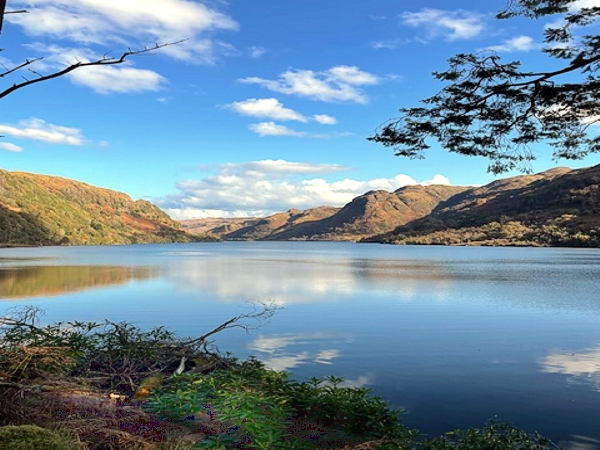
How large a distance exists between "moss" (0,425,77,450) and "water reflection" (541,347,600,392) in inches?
500

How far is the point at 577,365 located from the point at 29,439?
51.2 feet

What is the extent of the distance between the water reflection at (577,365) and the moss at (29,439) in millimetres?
12703

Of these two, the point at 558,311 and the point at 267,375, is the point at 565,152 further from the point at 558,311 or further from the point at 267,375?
the point at 558,311

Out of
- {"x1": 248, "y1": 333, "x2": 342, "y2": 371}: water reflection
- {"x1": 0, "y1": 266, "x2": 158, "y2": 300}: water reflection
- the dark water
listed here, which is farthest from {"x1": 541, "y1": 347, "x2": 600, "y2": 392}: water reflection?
{"x1": 0, "y1": 266, "x2": 158, "y2": 300}: water reflection

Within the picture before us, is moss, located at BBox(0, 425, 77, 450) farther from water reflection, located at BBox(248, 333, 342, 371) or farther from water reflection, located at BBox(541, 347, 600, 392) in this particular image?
water reflection, located at BBox(541, 347, 600, 392)

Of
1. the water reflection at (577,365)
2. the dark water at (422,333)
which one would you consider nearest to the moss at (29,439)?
the dark water at (422,333)

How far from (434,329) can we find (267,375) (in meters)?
13.1

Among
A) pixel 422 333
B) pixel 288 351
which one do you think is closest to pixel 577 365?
pixel 422 333

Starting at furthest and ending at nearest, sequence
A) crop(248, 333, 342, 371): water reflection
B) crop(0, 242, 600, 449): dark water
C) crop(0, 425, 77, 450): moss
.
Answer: crop(248, 333, 342, 371): water reflection, crop(0, 242, 600, 449): dark water, crop(0, 425, 77, 450): moss

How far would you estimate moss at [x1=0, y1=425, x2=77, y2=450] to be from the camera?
4.60 meters

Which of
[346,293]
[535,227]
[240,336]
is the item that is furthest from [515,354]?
[535,227]

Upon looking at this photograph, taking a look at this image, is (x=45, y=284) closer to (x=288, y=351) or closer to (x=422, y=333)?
(x=288, y=351)

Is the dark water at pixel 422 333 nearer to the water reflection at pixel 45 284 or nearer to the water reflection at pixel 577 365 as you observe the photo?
the water reflection at pixel 577 365

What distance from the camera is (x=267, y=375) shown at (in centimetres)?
1080
